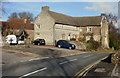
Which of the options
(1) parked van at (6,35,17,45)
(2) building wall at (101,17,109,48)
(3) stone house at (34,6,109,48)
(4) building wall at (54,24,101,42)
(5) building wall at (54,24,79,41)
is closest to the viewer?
(1) parked van at (6,35,17,45)

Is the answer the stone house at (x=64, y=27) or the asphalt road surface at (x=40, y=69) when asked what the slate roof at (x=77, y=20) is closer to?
the stone house at (x=64, y=27)

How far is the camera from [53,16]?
45.7 metres

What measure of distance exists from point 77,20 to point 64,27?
998cm

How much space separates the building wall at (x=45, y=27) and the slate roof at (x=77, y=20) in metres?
1.62

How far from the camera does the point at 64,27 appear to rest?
157 ft

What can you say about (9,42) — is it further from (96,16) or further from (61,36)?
(96,16)

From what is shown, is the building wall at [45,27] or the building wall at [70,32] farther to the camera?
the building wall at [70,32]

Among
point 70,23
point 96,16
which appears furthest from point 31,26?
point 96,16

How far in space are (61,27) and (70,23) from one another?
4.85 m

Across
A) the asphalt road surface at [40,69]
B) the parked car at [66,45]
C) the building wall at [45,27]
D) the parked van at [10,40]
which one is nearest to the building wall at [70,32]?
the building wall at [45,27]

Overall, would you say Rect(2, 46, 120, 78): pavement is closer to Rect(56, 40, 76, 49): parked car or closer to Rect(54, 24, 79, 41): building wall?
Rect(56, 40, 76, 49): parked car

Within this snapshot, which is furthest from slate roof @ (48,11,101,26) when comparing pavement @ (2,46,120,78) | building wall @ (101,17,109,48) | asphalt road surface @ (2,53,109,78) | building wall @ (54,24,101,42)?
asphalt road surface @ (2,53,109,78)

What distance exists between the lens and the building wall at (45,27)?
44.6 meters

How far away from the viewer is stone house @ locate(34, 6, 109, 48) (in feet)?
147
